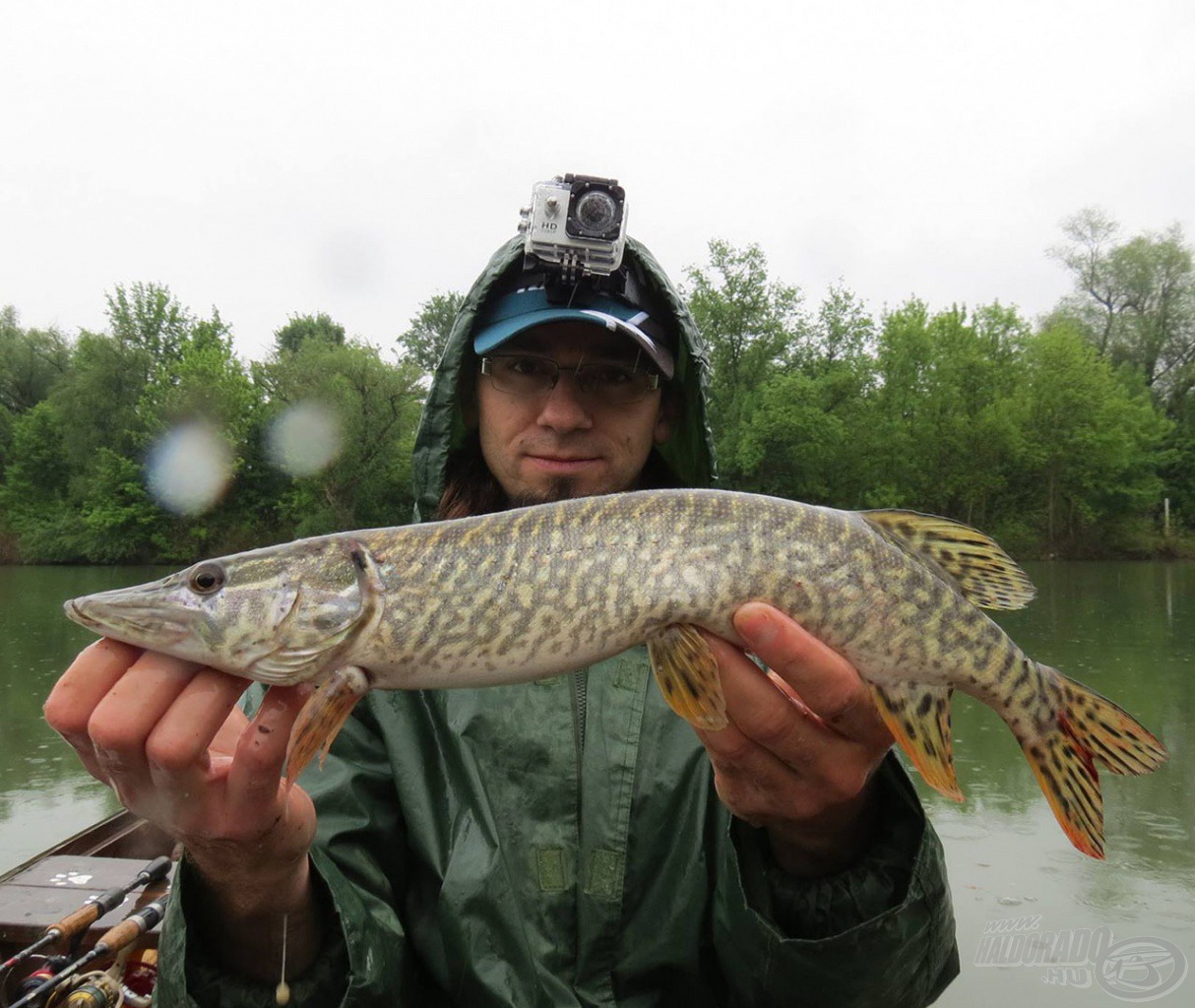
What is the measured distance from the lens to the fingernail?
4.98 ft

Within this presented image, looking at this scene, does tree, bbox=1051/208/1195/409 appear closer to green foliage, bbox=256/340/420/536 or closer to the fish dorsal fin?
green foliage, bbox=256/340/420/536

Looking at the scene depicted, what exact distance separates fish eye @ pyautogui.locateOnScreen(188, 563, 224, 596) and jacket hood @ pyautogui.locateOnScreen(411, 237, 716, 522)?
0.99m

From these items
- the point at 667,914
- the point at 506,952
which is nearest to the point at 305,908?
the point at 506,952

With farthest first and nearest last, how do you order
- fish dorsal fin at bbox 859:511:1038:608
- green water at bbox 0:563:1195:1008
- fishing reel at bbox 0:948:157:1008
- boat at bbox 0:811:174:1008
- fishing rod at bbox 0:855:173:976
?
green water at bbox 0:563:1195:1008
boat at bbox 0:811:174:1008
fishing rod at bbox 0:855:173:976
fishing reel at bbox 0:948:157:1008
fish dorsal fin at bbox 859:511:1038:608

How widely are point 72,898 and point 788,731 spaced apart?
3.39 metres

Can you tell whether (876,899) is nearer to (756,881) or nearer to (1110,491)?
(756,881)

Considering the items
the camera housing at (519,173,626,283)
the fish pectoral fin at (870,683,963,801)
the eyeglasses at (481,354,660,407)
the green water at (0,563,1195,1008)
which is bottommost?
the green water at (0,563,1195,1008)

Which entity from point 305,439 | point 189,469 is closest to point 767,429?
point 305,439

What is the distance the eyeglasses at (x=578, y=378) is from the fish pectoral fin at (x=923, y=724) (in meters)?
1.05

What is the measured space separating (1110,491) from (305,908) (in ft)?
100

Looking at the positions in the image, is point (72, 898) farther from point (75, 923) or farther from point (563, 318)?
point (563, 318)

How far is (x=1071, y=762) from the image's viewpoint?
1.77 meters

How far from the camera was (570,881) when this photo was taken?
182 centimetres

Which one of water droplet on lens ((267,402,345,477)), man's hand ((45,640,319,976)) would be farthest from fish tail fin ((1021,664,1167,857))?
water droplet on lens ((267,402,345,477))
